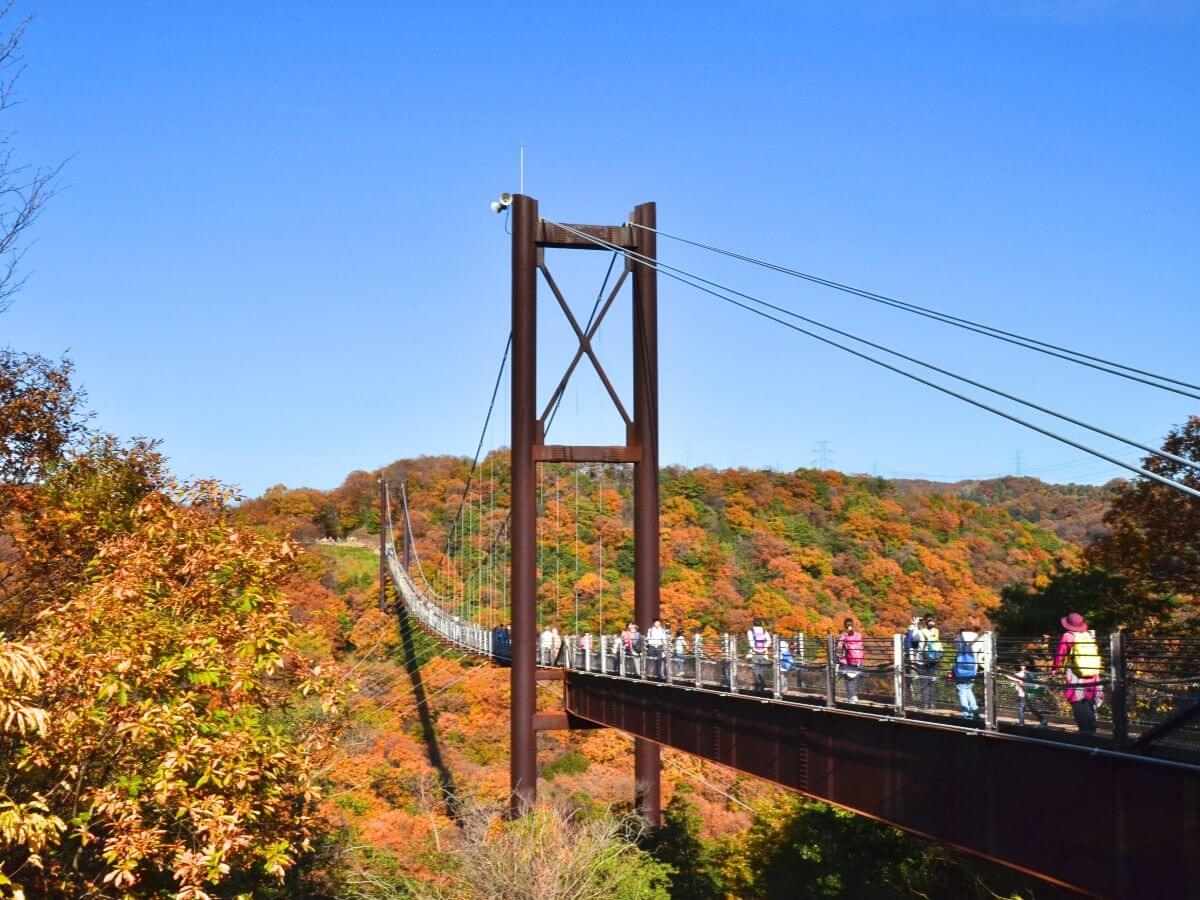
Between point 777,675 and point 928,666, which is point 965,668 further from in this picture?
point 777,675

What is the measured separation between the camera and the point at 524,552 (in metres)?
23.9

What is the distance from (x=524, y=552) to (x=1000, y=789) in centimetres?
1461

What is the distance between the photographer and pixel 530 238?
25.5 m

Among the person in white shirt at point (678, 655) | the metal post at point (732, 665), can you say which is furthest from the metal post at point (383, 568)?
the metal post at point (732, 665)

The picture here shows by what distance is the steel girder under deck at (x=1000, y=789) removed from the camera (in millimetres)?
8258

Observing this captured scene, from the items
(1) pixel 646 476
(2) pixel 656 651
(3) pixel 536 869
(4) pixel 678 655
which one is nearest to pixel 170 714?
(3) pixel 536 869

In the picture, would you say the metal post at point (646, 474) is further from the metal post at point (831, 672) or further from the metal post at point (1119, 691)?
the metal post at point (1119, 691)

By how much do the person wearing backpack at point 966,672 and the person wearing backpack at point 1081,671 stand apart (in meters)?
0.94

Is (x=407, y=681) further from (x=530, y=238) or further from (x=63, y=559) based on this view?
(x=63, y=559)

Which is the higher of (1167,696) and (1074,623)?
(1074,623)

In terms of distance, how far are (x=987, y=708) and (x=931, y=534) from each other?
51176 millimetres

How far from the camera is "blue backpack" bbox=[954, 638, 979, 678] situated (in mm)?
10617

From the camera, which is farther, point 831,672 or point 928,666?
point 831,672

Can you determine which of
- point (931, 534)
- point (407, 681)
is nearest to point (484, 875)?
point (407, 681)
